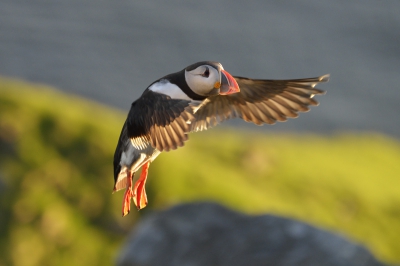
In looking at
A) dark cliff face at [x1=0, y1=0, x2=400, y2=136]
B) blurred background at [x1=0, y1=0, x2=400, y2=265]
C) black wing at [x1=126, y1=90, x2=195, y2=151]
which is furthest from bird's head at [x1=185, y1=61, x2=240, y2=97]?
dark cliff face at [x1=0, y1=0, x2=400, y2=136]

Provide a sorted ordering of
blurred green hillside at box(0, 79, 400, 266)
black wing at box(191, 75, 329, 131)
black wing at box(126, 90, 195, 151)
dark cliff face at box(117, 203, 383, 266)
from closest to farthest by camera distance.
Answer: black wing at box(126, 90, 195, 151), black wing at box(191, 75, 329, 131), dark cliff face at box(117, 203, 383, 266), blurred green hillside at box(0, 79, 400, 266)

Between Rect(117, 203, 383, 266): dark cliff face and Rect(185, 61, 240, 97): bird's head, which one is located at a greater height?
Rect(185, 61, 240, 97): bird's head

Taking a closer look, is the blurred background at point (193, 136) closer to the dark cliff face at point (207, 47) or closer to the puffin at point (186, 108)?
the dark cliff face at point (207, 47)

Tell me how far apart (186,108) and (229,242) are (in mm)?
3174

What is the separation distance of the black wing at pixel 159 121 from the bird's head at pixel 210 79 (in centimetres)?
14

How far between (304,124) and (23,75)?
6.17m

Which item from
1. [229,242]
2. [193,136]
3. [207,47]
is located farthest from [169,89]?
[207,47]

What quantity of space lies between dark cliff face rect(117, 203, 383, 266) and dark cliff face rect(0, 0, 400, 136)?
292 inches

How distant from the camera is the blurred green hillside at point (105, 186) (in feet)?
27.0

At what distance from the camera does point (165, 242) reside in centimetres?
757

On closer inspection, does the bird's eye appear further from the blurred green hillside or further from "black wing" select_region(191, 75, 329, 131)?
the blurred green hillside

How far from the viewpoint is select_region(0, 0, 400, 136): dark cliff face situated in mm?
15648

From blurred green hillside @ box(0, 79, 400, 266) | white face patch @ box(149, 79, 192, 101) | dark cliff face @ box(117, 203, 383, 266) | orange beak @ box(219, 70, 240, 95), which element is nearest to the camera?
orange beak @ box(219, 70, 240, 95)

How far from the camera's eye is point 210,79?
451 cm
